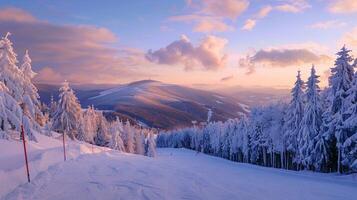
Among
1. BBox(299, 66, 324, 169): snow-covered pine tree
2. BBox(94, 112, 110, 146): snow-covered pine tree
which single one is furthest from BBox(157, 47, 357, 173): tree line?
BBox(94, 112, 110, 146): snow-covered pine tree

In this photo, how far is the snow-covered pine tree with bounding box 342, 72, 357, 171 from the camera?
1485 inches

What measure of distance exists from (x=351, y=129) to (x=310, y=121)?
1052 centimetres

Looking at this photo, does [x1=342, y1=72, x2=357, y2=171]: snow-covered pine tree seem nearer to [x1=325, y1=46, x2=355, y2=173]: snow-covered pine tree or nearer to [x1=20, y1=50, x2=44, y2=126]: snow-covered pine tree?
[x1=325, y1=46, x2=355, y2=173]: snow-covered pine tree

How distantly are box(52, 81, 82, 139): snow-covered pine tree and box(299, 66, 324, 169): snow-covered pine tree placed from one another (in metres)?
34.8

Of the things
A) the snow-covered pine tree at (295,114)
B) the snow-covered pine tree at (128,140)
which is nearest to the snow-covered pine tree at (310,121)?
the snow-covered pine tree at (295,114)

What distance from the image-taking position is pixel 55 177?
1927 cm

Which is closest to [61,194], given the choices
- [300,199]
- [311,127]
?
[300,199]

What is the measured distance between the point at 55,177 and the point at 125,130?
8620 centimetres

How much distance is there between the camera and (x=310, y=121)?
50.0 m

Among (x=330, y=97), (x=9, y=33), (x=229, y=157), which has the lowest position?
(x=229, y=157)

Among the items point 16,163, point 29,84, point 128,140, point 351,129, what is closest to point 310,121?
point 351,129

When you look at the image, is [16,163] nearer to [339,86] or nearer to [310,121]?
[339,86]

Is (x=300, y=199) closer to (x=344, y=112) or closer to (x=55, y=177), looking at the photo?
(x=55, y=177)

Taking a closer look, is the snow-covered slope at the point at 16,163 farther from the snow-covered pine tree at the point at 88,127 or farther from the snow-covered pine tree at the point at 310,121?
the snow-covered pine tree at the point at 88,127
